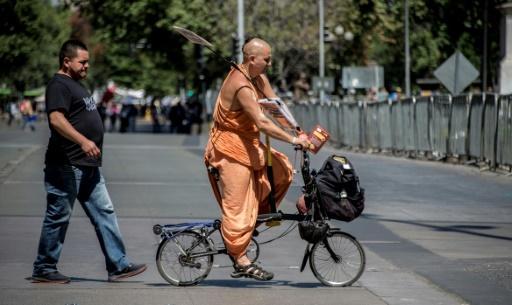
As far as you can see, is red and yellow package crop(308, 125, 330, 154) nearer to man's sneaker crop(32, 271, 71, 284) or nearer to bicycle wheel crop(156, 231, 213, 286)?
bicycle wheel crop(156, 231, 213, 286)

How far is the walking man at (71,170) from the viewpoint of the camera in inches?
362

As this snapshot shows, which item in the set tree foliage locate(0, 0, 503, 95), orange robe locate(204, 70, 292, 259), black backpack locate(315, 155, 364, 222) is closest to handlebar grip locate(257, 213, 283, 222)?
orange robe locate(204, 70, 292, 259)

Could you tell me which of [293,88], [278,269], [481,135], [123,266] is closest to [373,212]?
[278,269]

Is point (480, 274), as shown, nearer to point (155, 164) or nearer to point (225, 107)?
point (225, 107)

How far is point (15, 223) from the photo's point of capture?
13.6m

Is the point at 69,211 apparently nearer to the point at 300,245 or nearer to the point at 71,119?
the point at 71,119

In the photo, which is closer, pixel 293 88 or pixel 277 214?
pixel 277 214

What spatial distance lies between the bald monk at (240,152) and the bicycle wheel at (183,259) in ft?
0.89

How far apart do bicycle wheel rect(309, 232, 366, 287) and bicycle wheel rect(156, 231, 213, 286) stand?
75 centimetres

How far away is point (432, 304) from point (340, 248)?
3.14 feet

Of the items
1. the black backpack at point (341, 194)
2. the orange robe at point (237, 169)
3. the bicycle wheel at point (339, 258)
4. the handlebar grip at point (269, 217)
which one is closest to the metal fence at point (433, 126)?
the bicycle wheel at point (339, 258)

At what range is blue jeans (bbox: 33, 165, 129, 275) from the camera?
9.25m

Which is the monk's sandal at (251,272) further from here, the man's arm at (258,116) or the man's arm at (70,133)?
the man's arm at (70,133)

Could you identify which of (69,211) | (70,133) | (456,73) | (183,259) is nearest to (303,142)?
(183,259)
